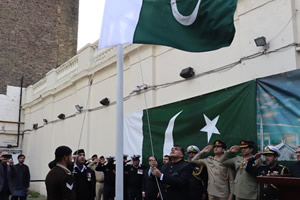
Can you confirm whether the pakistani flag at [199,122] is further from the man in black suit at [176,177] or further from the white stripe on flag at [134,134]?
the man in black suit at [176,177]

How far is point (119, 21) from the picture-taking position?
5.41m

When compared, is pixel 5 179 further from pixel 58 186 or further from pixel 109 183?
pixel 58 186

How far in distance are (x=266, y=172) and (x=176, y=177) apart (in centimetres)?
143

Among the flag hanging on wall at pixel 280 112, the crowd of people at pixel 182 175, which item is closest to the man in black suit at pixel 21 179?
the crowd of people at pixel 182 175

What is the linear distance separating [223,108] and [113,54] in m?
5.89

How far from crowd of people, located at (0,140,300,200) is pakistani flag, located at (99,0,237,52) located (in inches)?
64.0

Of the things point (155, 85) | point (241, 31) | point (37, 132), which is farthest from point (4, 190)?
point (37, 132)

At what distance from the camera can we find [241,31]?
24.5 feet

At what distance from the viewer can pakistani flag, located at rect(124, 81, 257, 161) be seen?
6492 mm

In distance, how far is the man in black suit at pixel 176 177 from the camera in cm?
491

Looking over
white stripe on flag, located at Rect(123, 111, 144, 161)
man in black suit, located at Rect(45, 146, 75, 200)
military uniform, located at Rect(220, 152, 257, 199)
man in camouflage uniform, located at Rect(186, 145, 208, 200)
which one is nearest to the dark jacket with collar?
white stripe on flag, located at Rect(123, 111, 144, 161)

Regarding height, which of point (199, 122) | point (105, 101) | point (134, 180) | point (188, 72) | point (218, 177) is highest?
point (188, 72)

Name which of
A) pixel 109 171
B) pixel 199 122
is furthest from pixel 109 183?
pixel 199 122

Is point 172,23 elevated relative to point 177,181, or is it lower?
elevated
